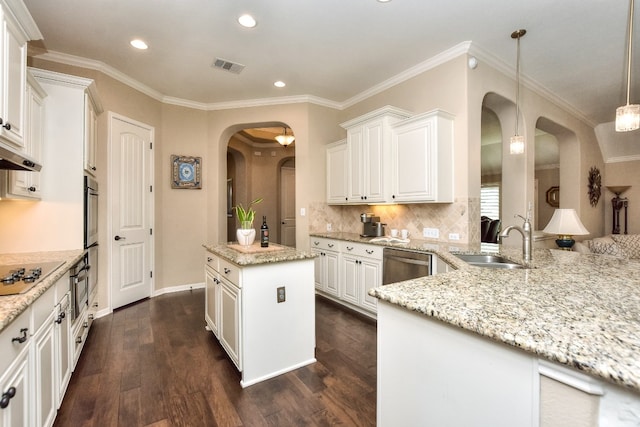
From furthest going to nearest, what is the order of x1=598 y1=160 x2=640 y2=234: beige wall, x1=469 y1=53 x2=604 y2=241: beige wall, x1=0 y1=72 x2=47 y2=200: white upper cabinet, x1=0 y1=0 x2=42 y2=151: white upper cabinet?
x1=598 y1=160 x2=640 y2=234: beige wall
x1=469 y1=53 x2=604 y2=241: beige wall
x1=0 y1=72 x2=47 y2=200: white upper cabinet
x1=0 y1=0 x2=42 y2=151: white upper cabinet

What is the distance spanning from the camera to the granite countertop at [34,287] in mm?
1062

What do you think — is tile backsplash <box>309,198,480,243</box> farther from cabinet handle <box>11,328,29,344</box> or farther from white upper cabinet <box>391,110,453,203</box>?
cabinet handle <box>11,328,29,344</box>

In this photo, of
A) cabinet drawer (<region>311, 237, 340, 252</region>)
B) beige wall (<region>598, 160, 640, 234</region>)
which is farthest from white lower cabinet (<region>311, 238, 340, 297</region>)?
beige wall (<region>598, 160, 640, 234</region>)

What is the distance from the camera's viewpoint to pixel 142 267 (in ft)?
12.6

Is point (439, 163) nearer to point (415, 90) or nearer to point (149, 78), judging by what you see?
point (415, 90)

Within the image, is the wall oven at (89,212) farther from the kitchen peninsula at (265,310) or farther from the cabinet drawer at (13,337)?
the cabinet drawer at (13,337)

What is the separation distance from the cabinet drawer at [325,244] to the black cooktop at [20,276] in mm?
2636

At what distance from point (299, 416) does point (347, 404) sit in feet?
1.03

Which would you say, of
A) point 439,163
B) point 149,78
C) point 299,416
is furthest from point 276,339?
point 149,78

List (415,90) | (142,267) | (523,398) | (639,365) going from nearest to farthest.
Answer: (639,365), (523,398), (415,90), (142,267)

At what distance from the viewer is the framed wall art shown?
420 cm

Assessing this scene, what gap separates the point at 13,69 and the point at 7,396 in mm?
1769

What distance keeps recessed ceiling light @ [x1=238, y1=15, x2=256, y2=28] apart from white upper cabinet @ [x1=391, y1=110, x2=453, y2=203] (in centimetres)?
178

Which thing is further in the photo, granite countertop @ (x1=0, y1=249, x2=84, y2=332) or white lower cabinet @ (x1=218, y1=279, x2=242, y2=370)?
white lower cabinet @ (x1=218, y1=279, x2=242, y2=370)
